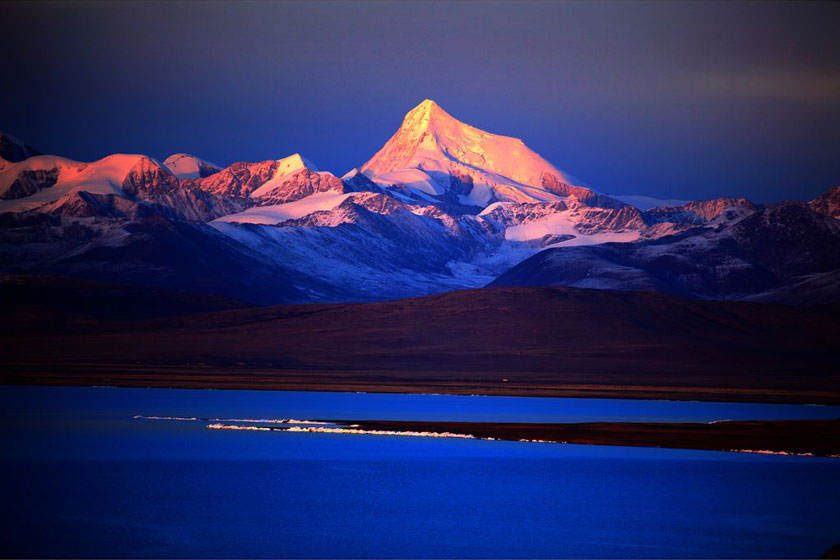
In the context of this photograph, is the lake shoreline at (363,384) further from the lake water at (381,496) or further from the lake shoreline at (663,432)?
the lake water at (381,496)

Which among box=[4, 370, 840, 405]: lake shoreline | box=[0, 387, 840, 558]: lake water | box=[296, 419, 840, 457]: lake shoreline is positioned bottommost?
box=[0, 387, 840, 558]: lake water

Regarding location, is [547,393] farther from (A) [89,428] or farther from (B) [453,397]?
(A) [89,428]

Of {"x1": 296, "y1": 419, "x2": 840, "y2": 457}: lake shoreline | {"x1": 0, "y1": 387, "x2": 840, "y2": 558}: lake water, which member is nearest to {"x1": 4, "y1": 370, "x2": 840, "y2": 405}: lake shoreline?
{"x1": 296, "y1": 419, "x2": 840, "y2": 457}: lake shoreline

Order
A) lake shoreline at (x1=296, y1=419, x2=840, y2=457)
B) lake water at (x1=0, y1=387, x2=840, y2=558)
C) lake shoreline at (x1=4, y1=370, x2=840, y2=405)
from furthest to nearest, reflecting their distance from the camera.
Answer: lake shoreline at (x1=4, y1=370, x2=840, y2=405) → lake shoreline at (x1=296, y1=419, x2=840, y2=457) → lake water at (x1=0, y1=387, x2=840, y2=558)

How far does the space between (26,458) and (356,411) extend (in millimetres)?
36865

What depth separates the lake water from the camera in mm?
46281

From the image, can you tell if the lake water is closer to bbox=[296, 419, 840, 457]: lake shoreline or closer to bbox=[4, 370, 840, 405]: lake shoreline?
bbox=[296, 419, 840, 457]: lake shoreline

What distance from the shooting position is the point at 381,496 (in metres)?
56.6

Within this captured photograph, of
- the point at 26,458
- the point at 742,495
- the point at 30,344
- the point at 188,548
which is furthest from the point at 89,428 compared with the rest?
the point at 30,344

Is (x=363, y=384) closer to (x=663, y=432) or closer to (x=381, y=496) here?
(x=663, y=432)

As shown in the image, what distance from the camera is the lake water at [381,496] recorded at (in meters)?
46.3

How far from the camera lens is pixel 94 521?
49188 millimetres

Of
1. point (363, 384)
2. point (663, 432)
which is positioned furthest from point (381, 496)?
point (363, 384)

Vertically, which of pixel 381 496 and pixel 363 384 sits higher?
pixel 363 384
